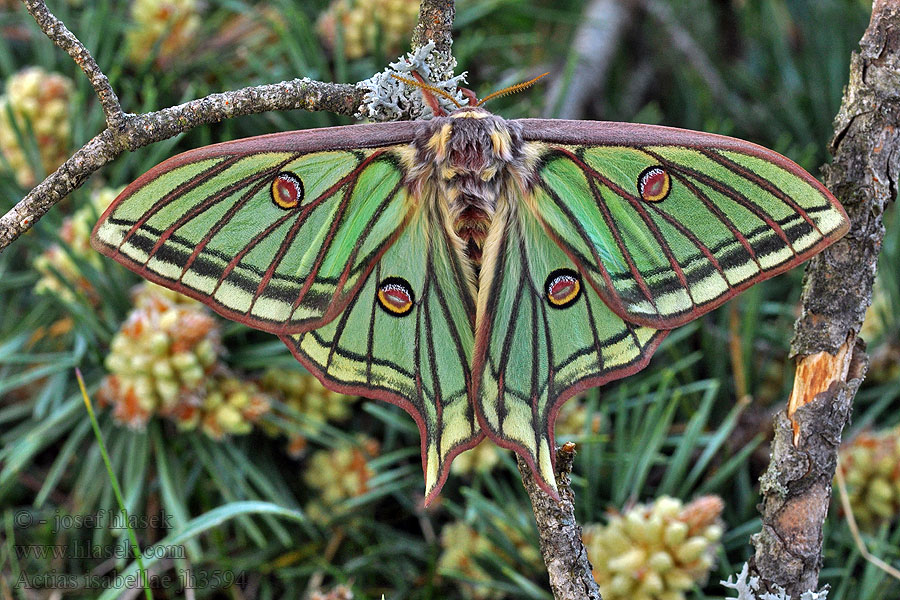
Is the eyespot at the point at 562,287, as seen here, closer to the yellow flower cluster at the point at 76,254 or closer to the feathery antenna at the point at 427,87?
the feathery antenna at the point at 427,87

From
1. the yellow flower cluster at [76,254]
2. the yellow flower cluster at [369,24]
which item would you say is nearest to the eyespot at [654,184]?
the yellow flower cluster at [369,24]

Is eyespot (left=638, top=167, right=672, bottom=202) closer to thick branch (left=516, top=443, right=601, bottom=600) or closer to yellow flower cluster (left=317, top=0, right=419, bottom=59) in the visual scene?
thick branch (left=516, top=443, right=601, bottom=600)

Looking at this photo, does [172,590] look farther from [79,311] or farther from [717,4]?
[717,4]

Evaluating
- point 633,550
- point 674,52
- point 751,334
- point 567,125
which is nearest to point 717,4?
point 674,52

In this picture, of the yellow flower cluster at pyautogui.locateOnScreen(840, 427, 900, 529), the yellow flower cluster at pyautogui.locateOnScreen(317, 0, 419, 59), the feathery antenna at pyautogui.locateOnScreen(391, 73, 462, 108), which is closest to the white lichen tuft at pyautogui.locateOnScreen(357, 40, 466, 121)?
the feathery antenna at pyautogui.locateOnScreen(391, 73, 462, 108)

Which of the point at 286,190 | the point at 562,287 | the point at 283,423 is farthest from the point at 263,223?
the point at 283,423
